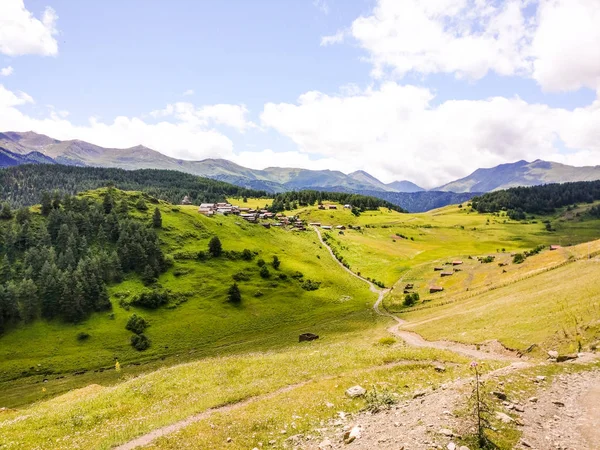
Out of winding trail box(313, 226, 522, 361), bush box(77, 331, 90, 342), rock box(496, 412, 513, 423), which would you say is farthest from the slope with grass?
rock box(496, 412, 513, 423)

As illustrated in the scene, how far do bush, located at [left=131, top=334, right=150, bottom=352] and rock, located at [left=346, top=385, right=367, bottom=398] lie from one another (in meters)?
85.5

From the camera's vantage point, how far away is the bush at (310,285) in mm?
129500

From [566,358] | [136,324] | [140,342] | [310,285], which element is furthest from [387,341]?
[136,324]

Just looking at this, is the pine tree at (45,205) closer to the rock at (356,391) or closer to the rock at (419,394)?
the rock at (356,391)

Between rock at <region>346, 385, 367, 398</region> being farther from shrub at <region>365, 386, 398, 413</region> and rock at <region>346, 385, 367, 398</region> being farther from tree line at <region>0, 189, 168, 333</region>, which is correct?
tree line at <region>0, 189, 168, 333</region>

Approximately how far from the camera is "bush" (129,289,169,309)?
115 m

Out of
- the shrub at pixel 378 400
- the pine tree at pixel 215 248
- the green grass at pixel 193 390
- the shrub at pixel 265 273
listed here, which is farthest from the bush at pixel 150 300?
the shrub at pixel 378 400

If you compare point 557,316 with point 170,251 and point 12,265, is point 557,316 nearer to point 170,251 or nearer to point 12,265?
point 170,251

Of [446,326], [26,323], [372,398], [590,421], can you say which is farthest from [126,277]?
[590,421]

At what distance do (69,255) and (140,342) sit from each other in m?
53.3

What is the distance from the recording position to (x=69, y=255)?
126062mm

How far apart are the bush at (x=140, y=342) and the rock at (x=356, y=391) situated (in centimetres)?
8553

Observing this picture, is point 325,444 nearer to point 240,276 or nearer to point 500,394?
point 500,394

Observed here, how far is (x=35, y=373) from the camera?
85125 millimetres
